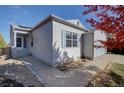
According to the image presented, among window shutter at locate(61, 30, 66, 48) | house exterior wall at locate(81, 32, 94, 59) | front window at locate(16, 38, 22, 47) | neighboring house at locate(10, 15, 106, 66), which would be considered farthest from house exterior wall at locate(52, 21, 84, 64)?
front window at locate(16, 38, 22, 47)

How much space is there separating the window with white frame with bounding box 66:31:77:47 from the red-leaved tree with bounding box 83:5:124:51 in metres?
4.79

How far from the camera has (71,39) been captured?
10.9 meters

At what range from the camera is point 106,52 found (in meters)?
17.6

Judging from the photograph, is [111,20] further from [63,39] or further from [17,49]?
[17,49]

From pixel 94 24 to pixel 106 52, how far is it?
42.9 feet

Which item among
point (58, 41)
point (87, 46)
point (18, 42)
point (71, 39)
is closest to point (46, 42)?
point (58, 41)

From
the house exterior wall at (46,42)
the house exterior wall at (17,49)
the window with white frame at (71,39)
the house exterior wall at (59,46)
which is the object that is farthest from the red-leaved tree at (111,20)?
the house exterior wall at (17,49)

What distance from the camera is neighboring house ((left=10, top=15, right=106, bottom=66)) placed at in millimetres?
9031

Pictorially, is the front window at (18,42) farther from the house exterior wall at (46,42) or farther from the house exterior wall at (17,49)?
the house exterior wall at (46,42)

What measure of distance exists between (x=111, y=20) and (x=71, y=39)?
6.09 metres

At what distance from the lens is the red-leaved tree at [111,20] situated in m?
4.73
